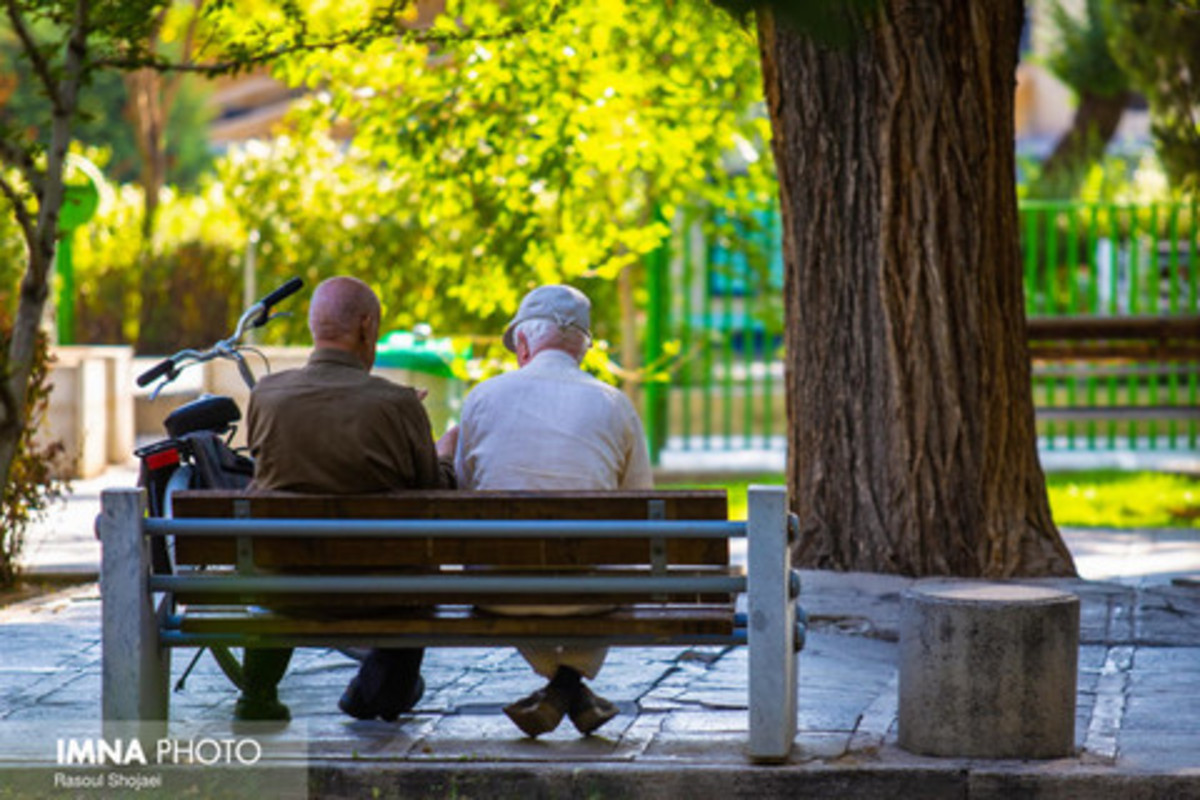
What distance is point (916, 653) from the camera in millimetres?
6508

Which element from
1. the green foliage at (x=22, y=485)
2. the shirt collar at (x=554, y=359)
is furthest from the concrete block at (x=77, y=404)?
the shirt collar at (x=554, y=359)

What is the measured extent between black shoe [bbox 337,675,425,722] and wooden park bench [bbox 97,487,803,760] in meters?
0.51

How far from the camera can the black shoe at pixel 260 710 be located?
22.7 feet

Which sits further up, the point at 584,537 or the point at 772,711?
the point at 584,537

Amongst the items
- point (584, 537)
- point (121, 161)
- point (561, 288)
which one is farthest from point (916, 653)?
point (121, 161)

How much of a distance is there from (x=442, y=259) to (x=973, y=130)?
234 inches

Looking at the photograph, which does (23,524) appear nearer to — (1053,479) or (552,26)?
(552,26)

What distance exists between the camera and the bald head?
679cm

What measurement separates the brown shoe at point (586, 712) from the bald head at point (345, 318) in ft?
3.87

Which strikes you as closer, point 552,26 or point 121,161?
point 552,26

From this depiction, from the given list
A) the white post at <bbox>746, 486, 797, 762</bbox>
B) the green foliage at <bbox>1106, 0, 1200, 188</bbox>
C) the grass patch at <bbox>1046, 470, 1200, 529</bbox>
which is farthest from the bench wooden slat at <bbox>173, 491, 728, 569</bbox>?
the green foliage at <bbox>1106, 0, 1200, 188</bbox>

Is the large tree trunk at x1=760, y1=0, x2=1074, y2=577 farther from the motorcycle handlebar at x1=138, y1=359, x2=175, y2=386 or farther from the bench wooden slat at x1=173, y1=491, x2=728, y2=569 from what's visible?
the bench wooden slat at x1=173, y1=491, x2=728, y2=569

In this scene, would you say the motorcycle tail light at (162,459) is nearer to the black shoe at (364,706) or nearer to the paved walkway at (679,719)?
the paved walkway at (679,719)

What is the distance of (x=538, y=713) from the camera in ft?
21.5
